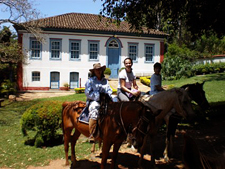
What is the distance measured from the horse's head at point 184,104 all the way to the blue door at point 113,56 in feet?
61.4

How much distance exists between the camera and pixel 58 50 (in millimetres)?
21859

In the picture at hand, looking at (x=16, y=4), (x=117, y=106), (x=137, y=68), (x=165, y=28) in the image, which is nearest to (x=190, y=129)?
(x=117, y=106)

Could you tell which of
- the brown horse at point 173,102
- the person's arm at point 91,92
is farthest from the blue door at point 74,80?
the person's arm at point 91,92

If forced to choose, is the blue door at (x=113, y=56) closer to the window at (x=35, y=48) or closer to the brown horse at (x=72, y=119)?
the window at (x=35, y=48)

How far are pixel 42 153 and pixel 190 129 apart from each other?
5.93 m

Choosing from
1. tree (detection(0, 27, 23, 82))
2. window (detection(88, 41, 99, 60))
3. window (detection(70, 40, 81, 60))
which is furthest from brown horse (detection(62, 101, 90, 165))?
window (detection(88, 41, 99, 60))

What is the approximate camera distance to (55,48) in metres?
21.8

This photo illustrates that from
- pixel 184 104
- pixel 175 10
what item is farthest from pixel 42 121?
pixel 175 10

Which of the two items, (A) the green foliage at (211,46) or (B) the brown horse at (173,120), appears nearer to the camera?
A: (B) the brown horse at (173,120)

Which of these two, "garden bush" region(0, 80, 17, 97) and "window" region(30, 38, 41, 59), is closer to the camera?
"garden bush" region(0, 80, 17, 97)

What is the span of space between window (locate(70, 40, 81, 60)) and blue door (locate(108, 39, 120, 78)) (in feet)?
11.6

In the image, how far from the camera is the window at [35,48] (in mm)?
21141

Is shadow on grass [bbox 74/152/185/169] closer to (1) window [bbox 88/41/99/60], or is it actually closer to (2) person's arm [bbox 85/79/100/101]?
(2) person's arm [bbox 85/79/100/101]

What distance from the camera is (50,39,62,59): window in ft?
71.0
